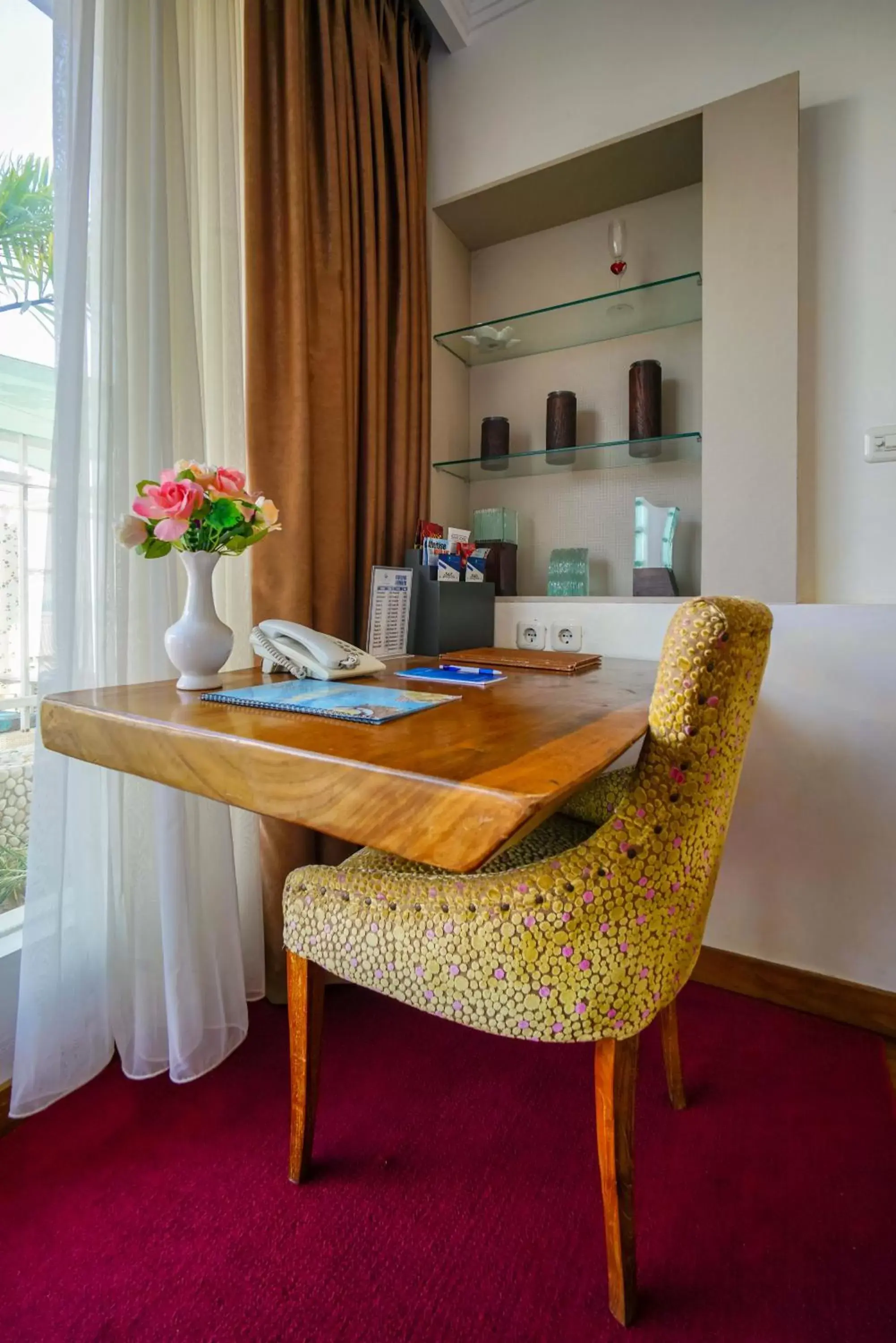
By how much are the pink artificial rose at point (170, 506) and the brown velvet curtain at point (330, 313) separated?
45 cm

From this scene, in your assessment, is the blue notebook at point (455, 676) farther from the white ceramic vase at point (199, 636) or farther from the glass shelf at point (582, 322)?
the glass shelf at point (582, 322)

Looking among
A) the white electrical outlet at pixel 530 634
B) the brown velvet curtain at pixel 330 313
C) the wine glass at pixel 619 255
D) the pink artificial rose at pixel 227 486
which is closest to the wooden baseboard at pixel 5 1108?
the brown velvet curtain at pixel 330 313

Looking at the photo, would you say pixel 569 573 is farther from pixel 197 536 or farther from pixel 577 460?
pixel 197 536

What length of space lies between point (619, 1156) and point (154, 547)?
3.63 feet

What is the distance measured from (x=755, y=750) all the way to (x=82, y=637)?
1510 millimetres

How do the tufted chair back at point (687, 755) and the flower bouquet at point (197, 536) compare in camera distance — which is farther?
the flower bouquet at point (197, 536)

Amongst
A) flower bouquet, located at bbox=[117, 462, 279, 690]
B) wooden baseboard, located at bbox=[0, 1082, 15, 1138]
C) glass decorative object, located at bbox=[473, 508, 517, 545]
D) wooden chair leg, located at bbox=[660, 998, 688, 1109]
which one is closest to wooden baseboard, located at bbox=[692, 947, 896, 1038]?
wooden chair leg, located at bbox=[660, 998, 688, 1109]

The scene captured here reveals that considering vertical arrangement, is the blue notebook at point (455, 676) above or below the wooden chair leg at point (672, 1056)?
above

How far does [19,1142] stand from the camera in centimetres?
110

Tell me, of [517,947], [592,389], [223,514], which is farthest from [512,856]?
[592,389]

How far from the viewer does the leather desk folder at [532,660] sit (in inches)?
51.8

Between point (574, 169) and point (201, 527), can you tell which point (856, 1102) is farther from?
point (574, 169)

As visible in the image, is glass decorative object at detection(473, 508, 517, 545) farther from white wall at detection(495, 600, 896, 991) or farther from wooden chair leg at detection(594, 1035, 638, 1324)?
wooden chair leg at detection(594, 1035, 638, 1324)

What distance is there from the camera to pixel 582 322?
6.23 feet
